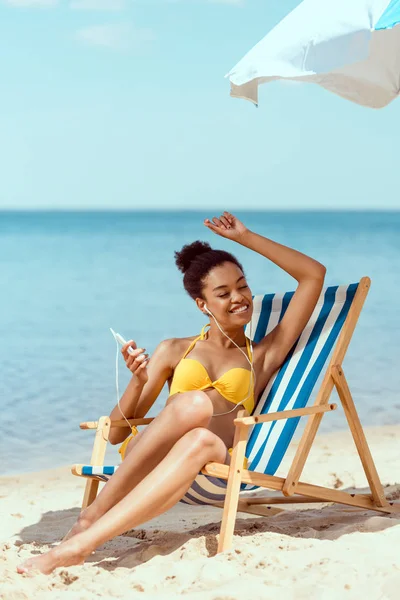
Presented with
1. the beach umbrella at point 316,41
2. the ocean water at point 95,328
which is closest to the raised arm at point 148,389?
the beach umbrella at point 316,41

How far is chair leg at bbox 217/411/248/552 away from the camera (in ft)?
11.0

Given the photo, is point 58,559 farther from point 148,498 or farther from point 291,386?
point 291,386

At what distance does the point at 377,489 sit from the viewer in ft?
13.0

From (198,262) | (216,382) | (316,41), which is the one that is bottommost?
(216,382)

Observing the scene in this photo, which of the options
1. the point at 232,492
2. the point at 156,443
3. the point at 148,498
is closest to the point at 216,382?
the point at 156,443

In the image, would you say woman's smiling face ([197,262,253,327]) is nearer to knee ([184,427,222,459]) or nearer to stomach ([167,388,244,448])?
stomach ([167,388,244,448])

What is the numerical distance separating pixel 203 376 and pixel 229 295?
0.36 m

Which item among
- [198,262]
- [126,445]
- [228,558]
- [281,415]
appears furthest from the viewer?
[198,262]

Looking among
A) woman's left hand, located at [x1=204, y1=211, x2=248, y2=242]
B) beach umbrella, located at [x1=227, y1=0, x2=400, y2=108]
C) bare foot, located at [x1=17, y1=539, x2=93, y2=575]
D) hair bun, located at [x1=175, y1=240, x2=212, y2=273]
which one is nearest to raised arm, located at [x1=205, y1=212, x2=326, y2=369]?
woman's left hand, located at [x1=204, y1=211, x2=248, y2=242]

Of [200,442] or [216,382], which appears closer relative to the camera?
[200,442]

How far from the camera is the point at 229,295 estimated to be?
3.95 m

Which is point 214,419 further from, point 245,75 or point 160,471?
point 245,75

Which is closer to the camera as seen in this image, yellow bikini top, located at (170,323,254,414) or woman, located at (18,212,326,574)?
woman, located at (18,212,326,574)

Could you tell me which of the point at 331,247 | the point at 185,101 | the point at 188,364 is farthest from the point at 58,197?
the point at 188,364
